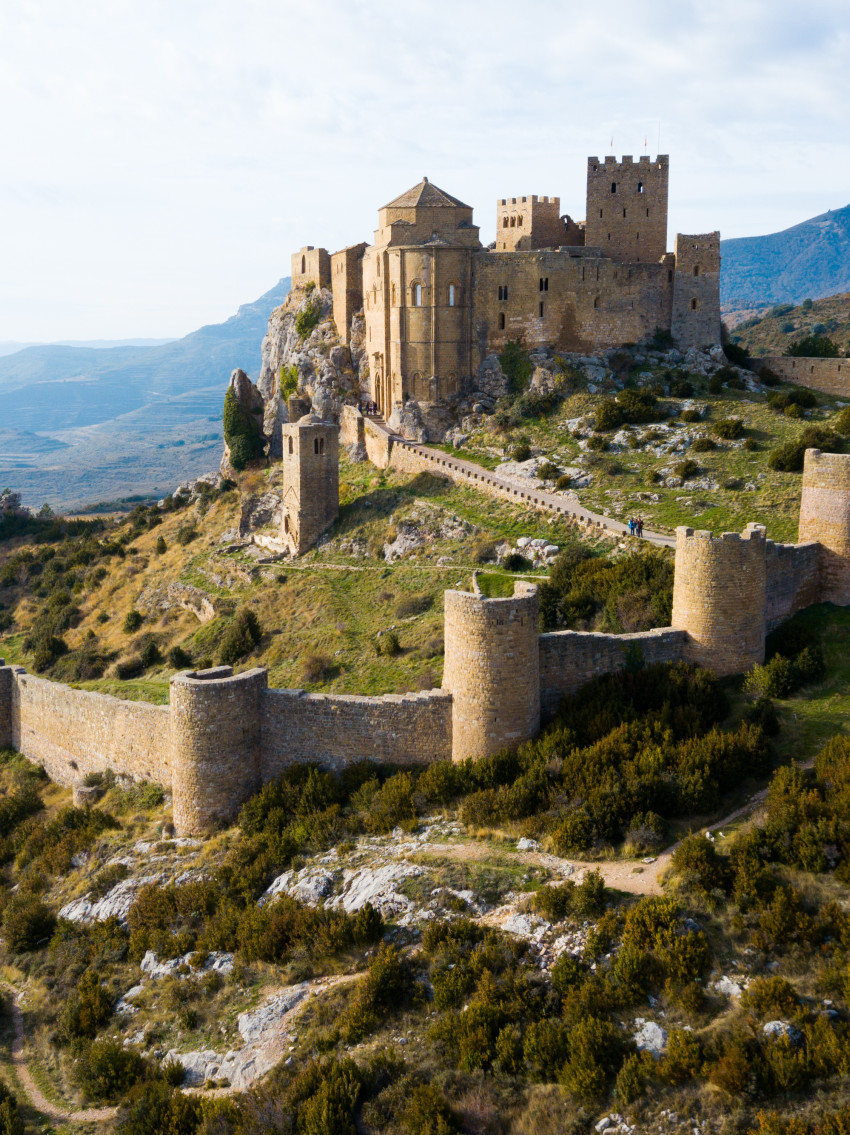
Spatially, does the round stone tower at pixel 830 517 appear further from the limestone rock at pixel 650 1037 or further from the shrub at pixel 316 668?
the shrub at pixel 316 668

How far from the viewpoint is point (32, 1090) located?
582 inches

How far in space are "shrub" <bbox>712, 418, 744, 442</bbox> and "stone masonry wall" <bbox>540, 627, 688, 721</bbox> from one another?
16051mm

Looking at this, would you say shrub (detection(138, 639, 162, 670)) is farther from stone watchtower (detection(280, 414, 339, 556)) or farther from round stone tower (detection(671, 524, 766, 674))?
round stone tower (detection(671, 524, 766, 674))

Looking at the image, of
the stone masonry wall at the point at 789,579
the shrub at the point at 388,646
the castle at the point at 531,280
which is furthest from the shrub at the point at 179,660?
the stone masonry wall at the point at 789,579

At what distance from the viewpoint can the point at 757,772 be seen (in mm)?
16094

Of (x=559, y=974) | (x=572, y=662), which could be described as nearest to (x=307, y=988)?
(x=559, y=974)

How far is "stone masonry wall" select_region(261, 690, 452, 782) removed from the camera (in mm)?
17688

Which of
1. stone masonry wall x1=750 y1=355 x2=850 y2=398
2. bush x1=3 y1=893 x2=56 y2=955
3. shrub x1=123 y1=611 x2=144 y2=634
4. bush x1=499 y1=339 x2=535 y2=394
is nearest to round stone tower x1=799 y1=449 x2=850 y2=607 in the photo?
bush x1=3 y1=893 x2=56 y2=955

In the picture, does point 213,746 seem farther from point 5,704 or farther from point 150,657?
point 150,657

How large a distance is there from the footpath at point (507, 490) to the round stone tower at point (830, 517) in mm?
5487

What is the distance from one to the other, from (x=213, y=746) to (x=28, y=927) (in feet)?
15.7

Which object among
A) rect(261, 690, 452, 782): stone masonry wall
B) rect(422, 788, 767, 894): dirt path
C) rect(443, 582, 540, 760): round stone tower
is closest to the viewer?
rect(422, 788, 767, 894): dirt path

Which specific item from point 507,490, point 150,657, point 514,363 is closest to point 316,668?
point 150,657

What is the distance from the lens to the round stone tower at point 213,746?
699 inches
